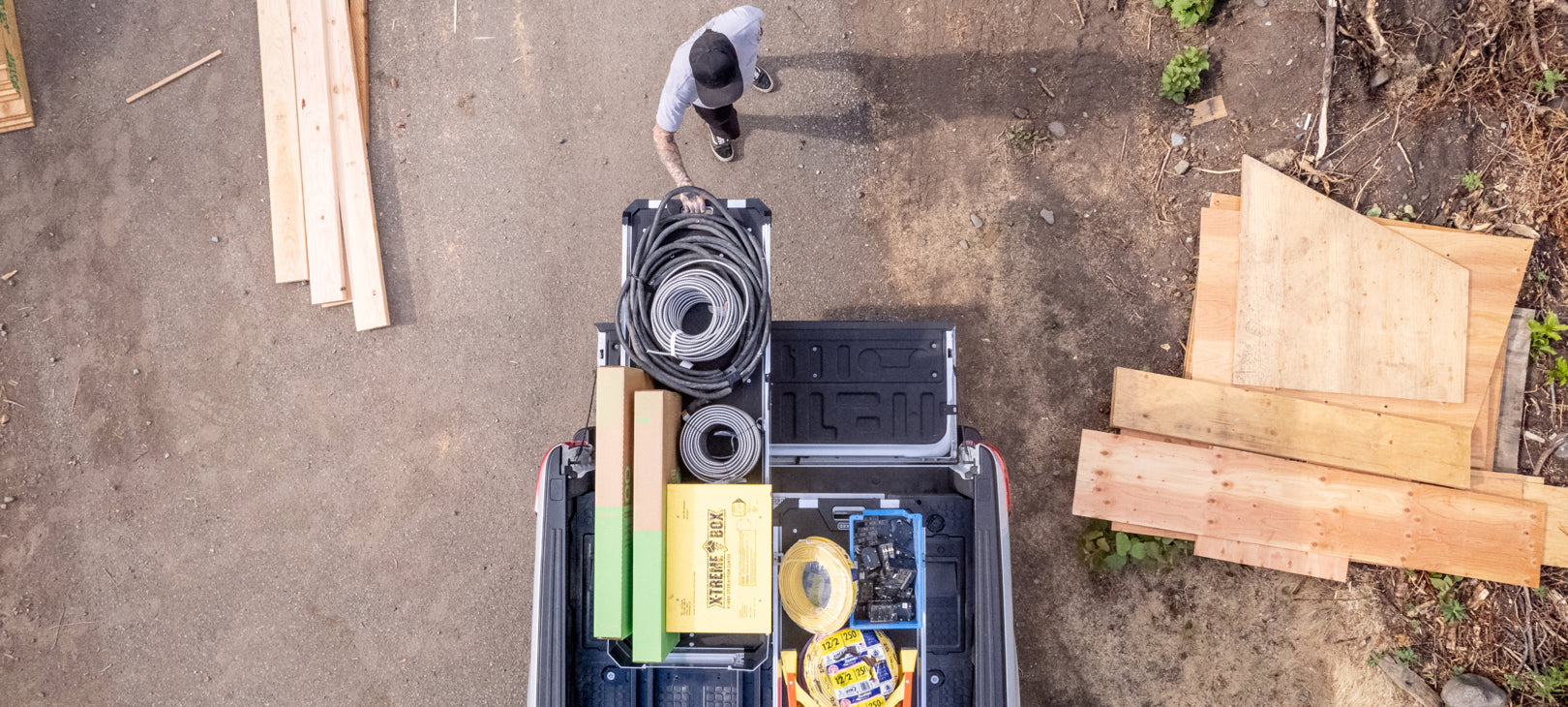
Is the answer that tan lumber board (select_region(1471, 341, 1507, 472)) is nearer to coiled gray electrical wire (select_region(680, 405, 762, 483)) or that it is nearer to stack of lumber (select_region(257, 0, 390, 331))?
coiled gray electrical wire (select_region(680, 405, 762, 483))

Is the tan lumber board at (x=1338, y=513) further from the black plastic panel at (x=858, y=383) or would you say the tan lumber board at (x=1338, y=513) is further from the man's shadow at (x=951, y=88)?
the man's shadow at (x=951, y=88)

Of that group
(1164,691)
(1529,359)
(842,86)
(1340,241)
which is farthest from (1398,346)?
(842,86)

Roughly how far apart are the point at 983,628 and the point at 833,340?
55.0 inches

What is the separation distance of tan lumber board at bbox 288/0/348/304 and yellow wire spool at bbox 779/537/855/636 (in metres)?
3.15

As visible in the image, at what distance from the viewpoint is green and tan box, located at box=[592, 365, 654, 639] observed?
257 cm

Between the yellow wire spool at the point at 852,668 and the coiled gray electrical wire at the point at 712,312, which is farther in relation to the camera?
the yellow wire spool at the point at 852,668

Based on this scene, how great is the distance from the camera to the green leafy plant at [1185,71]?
4129 millimetres

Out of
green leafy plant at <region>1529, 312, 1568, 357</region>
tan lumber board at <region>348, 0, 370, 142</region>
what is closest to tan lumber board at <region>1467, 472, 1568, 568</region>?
green leafy plant at <region>1529, 312, 1568, 357</region>

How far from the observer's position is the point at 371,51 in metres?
4.42

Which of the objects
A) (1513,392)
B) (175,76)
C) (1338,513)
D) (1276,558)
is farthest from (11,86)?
(1513,392)

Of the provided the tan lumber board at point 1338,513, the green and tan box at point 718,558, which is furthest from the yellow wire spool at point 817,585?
the tan lumber board at point 1338,513

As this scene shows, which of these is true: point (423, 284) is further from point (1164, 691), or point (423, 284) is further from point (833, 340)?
point (1164, 691)

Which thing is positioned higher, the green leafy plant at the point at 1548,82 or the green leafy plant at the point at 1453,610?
the green leafy plant at the point at 1548,82

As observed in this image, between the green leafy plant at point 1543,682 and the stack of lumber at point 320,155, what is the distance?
6.66 metres
